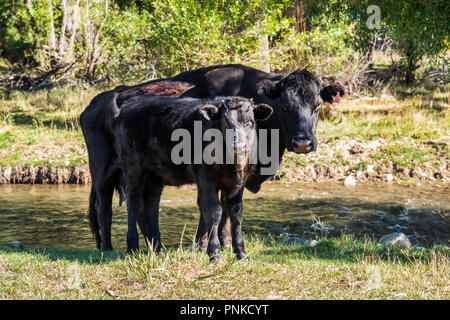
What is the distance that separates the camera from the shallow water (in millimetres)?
11242

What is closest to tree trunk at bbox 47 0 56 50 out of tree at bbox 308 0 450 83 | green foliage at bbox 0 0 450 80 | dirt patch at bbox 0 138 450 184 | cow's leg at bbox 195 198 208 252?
green foliage at bbox 0 0 450 80

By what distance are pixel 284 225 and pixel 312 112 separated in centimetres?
465

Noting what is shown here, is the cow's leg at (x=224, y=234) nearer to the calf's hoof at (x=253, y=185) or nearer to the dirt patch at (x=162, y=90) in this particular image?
the calf's hoof at (x=253, y=185)

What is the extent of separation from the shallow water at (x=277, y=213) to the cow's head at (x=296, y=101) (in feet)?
11.6

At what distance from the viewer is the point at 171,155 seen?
7172 mm

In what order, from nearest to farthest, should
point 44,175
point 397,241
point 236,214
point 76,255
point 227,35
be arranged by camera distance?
point 236,214
point 76,255
point 397,241
point 44,175
point 227,35

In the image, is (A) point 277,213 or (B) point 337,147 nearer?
(A) point 277,213

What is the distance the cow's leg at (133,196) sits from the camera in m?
7.62

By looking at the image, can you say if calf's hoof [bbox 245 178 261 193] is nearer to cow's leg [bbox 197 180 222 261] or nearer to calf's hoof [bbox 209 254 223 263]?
cow's leg [bbox 197 180 222 261]

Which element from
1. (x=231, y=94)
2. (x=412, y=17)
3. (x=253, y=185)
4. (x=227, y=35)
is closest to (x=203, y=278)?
(x=253, y=185)

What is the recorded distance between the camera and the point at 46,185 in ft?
53.8

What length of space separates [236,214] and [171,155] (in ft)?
3.42

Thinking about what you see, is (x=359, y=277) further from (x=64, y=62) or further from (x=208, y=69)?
(x=64, y=62)

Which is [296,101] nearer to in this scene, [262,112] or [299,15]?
[262,112]
